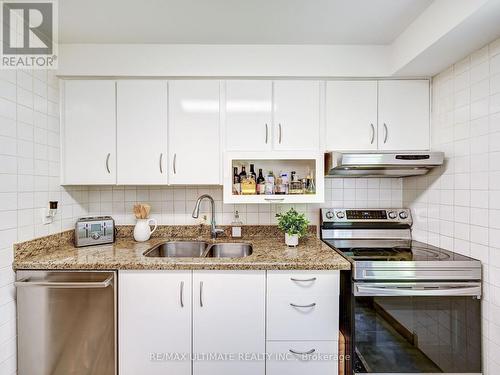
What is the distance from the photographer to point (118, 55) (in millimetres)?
1825

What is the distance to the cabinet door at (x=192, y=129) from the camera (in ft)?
6.19

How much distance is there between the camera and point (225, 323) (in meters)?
1.51

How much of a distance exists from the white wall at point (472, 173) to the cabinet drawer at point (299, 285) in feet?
2.80

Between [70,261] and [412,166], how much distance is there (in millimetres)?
2205

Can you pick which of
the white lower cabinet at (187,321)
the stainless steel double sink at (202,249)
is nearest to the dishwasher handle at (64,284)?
the white lower cabinet at (187,321)

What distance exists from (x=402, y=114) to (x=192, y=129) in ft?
4.99

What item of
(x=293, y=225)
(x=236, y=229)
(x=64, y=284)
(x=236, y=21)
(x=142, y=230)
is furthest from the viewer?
(x=236, y=229)

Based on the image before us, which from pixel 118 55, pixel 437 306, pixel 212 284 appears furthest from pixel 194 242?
pixel 437 306

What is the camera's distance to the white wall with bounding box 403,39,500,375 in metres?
1.42

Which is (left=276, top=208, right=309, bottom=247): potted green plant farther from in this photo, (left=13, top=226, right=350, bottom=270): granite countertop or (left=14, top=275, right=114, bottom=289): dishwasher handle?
(left=14, top=275, right=114, bottom=289): dishwasher handle

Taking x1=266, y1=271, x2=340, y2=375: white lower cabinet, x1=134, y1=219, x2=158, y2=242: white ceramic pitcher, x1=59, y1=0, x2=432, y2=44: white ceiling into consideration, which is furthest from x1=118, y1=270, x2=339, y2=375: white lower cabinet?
x1=59, y1=0, x2=432, y2=44: white ceiling

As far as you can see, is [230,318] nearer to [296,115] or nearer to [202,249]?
[202,249]

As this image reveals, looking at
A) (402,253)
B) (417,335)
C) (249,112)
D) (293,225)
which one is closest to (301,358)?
(417,335)

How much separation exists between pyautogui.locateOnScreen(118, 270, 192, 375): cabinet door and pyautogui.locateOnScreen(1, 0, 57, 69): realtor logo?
144 centimetres
